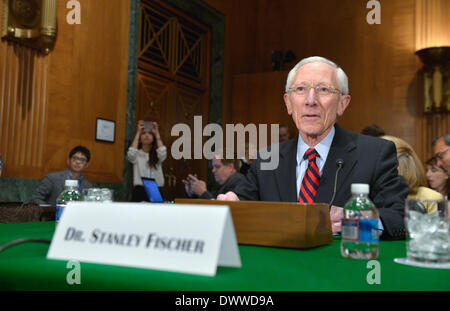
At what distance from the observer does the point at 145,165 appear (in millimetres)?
5594

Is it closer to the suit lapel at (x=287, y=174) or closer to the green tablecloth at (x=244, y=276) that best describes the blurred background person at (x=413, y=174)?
the suit lapel at (x=287, y=174)

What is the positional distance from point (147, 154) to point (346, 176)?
4100 mm

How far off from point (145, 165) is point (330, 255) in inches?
185

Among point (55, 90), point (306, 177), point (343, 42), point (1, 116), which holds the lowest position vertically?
point (306, 177)

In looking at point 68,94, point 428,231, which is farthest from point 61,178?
point 428,231

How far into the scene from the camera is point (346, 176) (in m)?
1.84

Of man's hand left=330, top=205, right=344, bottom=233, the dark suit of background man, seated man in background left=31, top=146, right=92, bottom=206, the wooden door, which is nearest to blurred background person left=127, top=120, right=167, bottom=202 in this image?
the wooden door

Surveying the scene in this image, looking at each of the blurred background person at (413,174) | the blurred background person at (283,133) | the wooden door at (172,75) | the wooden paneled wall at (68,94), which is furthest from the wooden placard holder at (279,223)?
the blurred background person at (283,133)

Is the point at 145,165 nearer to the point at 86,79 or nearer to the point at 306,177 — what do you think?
the point at 86,79

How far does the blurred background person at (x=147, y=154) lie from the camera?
5.54 metres

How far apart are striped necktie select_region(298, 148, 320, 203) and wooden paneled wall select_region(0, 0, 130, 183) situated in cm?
349

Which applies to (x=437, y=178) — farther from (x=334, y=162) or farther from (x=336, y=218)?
(x=336, y=218)

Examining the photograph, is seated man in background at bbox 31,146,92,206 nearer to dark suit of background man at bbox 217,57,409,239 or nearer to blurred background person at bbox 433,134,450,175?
dark suit of background man at bbox 217,57,409,239
